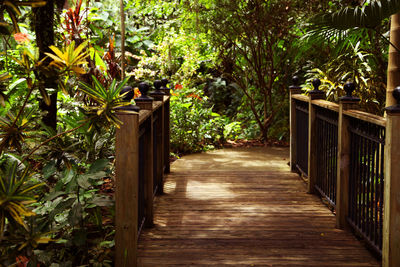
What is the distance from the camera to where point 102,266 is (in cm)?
288

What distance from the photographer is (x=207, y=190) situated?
4.89 meters

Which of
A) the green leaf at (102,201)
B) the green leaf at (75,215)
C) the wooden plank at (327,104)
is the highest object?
the wooden plank at (327,104)

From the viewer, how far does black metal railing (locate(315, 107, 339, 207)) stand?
4051 mm

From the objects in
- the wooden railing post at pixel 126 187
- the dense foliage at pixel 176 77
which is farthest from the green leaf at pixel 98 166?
the wooden railing post at pixel 126 187

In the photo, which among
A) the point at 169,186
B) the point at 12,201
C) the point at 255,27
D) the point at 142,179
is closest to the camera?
the point at 12,201

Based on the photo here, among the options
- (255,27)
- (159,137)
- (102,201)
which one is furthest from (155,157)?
(255,27)

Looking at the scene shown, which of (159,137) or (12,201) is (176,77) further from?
(12,201)

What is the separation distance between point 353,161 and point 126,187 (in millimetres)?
1773

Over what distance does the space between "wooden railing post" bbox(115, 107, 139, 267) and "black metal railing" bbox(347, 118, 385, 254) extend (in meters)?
1.55

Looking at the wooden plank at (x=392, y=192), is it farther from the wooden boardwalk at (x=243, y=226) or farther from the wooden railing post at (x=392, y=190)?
the wooden boardwalk at (x=243, y=226)

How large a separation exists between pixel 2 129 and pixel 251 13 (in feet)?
20.5

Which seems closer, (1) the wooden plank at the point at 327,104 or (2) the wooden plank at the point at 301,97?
(1) the wooden plank at the point at 327,104

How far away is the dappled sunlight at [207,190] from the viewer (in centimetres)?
466

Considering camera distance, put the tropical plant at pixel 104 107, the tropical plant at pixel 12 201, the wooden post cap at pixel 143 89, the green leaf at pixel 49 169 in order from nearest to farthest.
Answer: the tropical plant at pixel 12 201, the tropical plant at pixel 104 107, the green leaf at pixel 49 169, the wooden post cap at pixel 143 89
